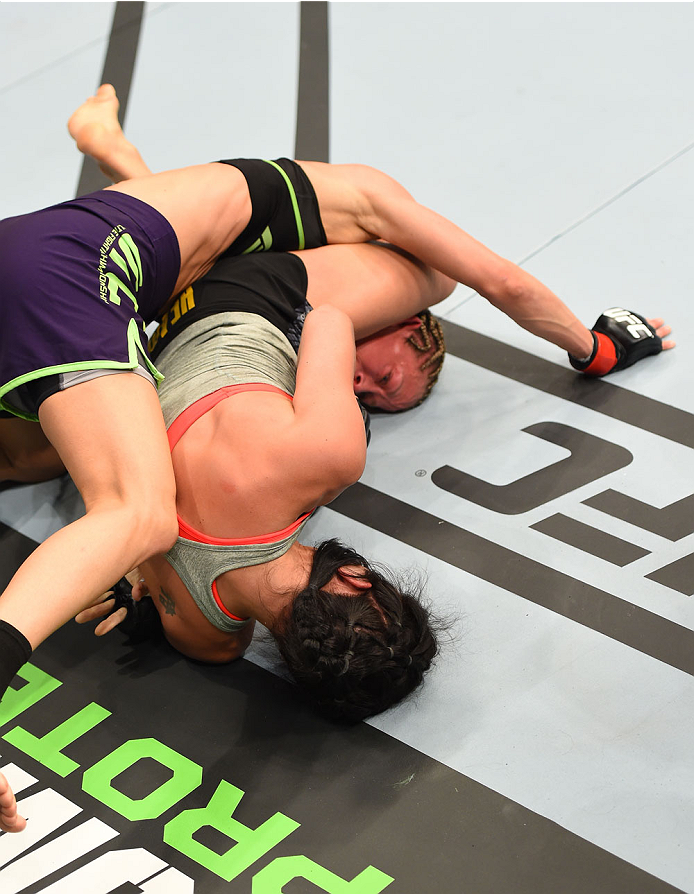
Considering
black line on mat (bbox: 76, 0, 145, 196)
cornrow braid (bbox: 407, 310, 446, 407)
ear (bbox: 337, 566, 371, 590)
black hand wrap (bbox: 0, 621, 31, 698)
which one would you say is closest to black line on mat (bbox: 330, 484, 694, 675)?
cornrow braid (bbox: 407, 310, 446, 407)

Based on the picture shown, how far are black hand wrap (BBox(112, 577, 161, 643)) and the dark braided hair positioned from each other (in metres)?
0.40

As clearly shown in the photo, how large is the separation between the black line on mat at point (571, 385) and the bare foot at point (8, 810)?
71.9 inches

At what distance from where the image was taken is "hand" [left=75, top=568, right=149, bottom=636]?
2.26 m

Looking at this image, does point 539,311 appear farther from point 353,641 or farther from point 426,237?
point 353,641

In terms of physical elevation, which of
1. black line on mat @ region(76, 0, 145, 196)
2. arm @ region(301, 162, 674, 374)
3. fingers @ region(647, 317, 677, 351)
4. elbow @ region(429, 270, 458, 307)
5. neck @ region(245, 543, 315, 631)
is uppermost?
black line on mat @ region(76, 0, 145, 196)

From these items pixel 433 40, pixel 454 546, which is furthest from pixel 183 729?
pixel 433 40

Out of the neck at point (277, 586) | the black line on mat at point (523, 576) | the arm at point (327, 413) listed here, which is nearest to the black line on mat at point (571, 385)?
the black line on mat at point (523, 576)

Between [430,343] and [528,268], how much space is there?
0.62 meters

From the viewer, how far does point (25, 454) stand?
2703 millimetres

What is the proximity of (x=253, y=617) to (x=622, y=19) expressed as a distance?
3279 mm

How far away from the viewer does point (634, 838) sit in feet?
6.31

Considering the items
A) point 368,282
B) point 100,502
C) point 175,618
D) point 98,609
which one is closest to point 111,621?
point 98,609

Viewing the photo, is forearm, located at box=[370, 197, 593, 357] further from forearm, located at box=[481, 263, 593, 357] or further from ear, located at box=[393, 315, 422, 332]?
ear, located at box=[393, 315, 422, 332]

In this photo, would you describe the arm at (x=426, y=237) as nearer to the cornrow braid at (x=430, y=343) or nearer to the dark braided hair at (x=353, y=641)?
the cornrow braid at (x=430, y=343)
